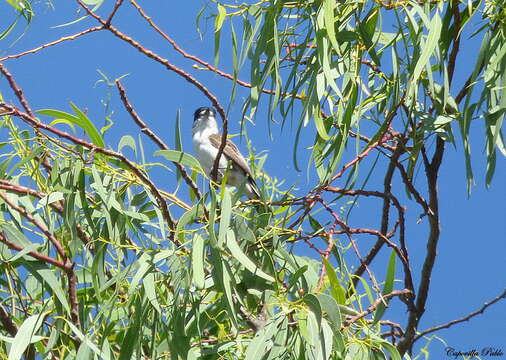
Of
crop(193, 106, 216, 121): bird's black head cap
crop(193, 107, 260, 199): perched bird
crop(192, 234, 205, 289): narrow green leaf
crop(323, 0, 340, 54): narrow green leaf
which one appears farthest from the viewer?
crop(193, 106, 216, 121): bird's black head cap

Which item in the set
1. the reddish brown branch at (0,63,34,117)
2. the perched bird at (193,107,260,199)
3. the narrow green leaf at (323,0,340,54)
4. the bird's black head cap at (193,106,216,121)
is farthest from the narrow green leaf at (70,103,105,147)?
the bird's black head cap at (193,106,216,121)

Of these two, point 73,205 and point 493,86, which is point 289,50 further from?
Answer: point 73,205

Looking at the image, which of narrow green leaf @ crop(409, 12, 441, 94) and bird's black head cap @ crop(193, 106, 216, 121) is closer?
narrow green leaf @ crop(409, 12, 441, 94)

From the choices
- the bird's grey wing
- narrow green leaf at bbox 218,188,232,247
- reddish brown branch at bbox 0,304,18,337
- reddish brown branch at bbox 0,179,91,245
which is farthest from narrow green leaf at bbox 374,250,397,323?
the bird's grey wing

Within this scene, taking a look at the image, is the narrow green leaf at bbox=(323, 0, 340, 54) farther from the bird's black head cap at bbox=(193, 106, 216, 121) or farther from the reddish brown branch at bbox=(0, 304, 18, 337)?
the bird's black head cap at bbox=(193, 106, 216, 121)

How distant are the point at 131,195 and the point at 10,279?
1.11 ft

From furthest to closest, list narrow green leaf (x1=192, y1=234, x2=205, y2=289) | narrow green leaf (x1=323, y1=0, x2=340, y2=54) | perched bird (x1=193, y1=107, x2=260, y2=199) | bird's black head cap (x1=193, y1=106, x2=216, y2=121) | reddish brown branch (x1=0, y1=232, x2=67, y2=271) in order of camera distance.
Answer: bird's black head cap (x1=193, y1=106, x2=216, y2=121)
perched bird (x1=193, y1=107, x2=260, y2=199)
reddish brown branch (x1=0, y1=232, x2=67, y2=271)
narrow green leaf (x1=323, y1=0, x2=340, y2=54)
narrow green leaf (x1=192, y1=234, x2=205, y2=289)

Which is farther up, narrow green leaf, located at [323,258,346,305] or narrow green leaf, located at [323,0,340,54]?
narrow green leaf, located at [323,0,340,54]

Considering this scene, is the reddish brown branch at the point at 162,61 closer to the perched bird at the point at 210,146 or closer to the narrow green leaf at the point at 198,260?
the narrow green leaf at the point at 198,260

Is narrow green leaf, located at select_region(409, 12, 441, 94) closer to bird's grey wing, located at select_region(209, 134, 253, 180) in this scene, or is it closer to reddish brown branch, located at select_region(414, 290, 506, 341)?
reddish brown branch, located at select_region(414, 290, 506, 341)

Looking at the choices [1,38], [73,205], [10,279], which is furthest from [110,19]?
[10,279]

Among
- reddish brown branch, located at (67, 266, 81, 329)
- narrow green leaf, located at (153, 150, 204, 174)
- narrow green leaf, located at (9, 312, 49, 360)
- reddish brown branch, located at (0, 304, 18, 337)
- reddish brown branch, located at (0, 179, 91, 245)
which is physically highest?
narrow green leaf, located at (153, 150, 204, 174)

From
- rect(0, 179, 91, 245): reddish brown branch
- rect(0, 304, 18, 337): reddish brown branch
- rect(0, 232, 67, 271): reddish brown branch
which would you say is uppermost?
rect(0, 179, 91, 245): reddish brown branch

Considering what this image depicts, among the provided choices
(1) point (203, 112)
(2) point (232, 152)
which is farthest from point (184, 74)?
(1) point (203, 112)
